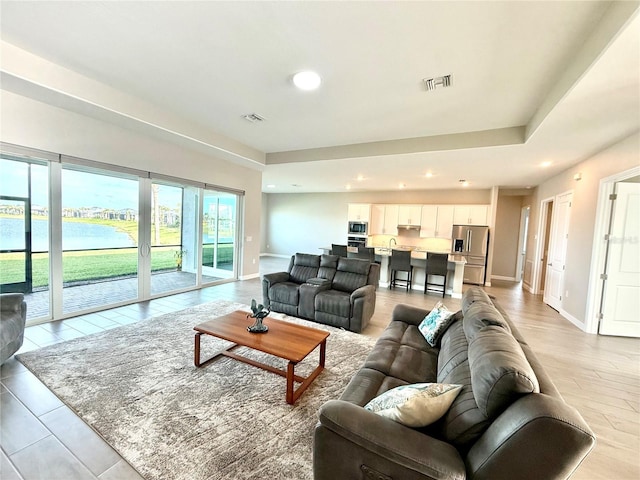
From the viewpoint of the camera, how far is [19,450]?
1.65 meters

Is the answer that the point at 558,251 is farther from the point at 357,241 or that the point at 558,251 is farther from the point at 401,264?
the point at 357,241

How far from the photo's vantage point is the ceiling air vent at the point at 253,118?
3891mm

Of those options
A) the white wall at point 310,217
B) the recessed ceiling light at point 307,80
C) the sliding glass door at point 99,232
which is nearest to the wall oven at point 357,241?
the white wall at point 310,217

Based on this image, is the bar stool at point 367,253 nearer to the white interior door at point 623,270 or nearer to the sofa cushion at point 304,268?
the sofa cushion at point 304,268

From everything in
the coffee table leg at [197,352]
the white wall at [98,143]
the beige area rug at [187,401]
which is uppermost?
the white wall at [98,143]

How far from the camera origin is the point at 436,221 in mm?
8109

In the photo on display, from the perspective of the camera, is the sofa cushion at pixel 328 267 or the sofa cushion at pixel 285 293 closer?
the sofa cushion at pixel 285 293

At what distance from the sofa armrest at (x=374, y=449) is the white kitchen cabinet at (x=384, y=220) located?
7.87 metres

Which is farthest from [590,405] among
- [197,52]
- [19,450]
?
[197,52]

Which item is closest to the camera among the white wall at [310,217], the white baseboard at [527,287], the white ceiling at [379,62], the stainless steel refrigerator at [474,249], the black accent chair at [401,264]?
the white ceiling at [379,62]

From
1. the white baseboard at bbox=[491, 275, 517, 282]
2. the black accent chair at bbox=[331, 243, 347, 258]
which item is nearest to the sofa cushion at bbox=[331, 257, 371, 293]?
the black accent chair at bbox=[331, 243, 347, 258]

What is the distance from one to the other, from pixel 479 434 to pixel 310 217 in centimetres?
986

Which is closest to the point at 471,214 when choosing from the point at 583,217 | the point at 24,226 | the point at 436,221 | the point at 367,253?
the point at 436,221

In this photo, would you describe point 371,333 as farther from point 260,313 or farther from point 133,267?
point 133,267
